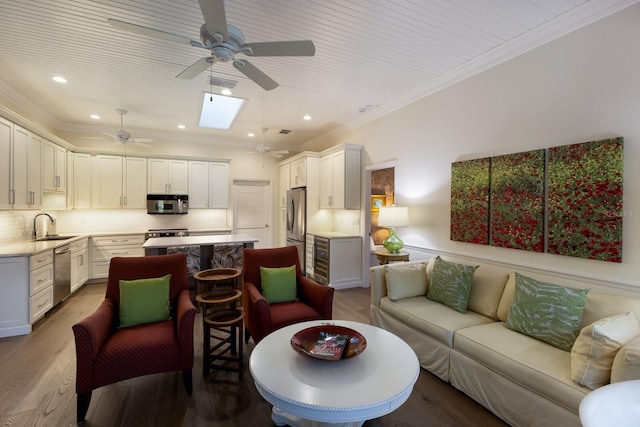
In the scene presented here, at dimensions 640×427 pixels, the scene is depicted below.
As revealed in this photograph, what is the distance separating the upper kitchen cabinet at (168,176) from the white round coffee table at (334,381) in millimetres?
4935

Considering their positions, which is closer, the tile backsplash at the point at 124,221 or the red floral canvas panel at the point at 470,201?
the red floral canvas panel at the point at 470,201

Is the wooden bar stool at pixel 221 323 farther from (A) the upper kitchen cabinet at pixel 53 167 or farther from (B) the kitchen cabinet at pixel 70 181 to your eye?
(B) the kitchen cabinet at pixel 70 181

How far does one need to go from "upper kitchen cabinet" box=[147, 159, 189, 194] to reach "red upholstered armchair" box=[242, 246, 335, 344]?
12.1ft

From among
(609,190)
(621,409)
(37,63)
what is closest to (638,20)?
(609,190)

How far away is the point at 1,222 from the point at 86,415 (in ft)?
11.1

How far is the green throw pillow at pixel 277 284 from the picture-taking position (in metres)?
2.88

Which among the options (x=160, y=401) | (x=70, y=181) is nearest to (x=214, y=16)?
(x=160, y=401)

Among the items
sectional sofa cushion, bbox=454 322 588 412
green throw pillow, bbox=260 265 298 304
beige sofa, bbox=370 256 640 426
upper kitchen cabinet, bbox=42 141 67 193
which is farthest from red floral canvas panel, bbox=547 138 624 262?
upper kitchen cabinet, bbox=42 141 67 193

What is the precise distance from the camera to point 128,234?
5.34 meters

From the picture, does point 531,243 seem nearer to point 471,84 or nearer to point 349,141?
point 471,84

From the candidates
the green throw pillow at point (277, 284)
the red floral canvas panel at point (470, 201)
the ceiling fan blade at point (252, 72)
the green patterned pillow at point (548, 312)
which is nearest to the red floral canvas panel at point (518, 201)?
the red floral canvas panel at point (470, 201)

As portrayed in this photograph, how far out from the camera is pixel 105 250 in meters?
5.21

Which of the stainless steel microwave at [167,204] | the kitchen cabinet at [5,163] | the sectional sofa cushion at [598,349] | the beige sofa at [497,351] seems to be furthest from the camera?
the stainless steel microwave at [167,204]

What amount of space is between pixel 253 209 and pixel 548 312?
5.93 m
